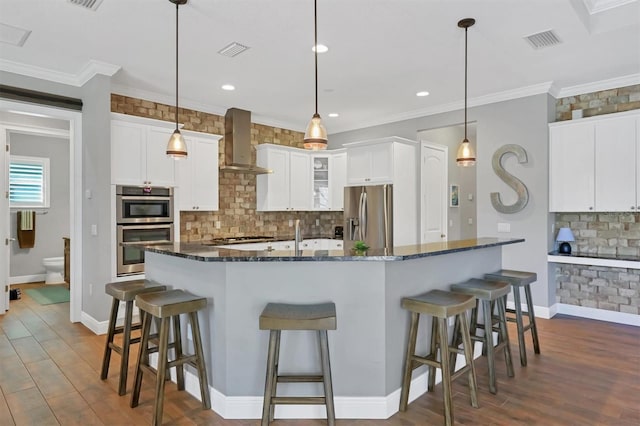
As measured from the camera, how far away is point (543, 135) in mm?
4699

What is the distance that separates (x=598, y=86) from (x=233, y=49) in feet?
13.9

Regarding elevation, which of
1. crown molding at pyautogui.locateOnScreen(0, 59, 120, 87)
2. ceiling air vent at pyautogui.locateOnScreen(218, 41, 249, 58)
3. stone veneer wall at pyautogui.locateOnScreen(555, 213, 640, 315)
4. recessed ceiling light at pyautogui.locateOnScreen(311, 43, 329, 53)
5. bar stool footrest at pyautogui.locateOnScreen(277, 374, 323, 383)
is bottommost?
bar stool footrest at pyautogui.locateOnScreen(277, 374, 323, 383)

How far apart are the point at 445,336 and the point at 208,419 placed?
1569 mm

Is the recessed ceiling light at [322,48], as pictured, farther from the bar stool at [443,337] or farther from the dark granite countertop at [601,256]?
the dark granite countertop at [601,256]

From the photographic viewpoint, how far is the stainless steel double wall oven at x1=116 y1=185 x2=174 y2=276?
4250 mm

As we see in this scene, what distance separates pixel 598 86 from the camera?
4.57 m

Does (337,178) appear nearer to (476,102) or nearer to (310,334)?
(476,102)

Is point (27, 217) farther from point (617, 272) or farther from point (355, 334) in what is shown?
point (617, 272)

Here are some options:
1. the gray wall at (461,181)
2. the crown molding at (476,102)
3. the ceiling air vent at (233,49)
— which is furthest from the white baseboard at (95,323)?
the gray wall at (461,181)

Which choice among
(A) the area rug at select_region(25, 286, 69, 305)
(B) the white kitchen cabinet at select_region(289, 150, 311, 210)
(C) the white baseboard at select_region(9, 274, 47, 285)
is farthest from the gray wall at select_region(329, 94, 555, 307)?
(C) the white baseboard at select_region(9, 274, 47, 285)

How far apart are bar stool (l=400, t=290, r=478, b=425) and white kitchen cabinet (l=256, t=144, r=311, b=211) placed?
3.77m

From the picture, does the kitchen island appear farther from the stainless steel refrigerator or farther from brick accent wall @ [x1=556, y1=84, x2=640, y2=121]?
brick accent wall @ [x1=556, y1=84, x2=640, y2=121]

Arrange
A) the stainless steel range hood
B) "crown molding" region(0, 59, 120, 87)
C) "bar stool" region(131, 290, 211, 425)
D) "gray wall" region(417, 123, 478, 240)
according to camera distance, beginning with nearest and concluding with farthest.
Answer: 1. "bar stool" region(131, 290, 211, 425)
2. "crown molding" region(0, 59, 120, 87)
3. the stainless steel range hood
4. "gray wall" region(417, 123, 478, 240)

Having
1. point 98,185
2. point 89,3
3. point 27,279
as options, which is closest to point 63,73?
point 98,185
